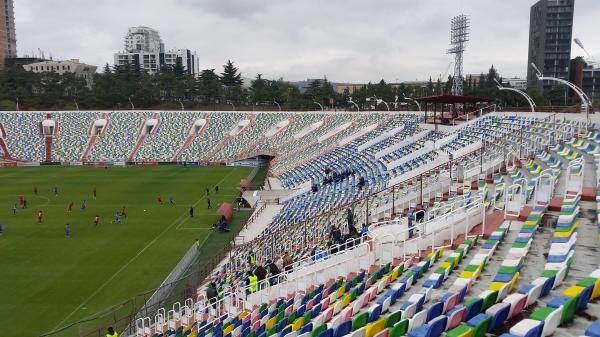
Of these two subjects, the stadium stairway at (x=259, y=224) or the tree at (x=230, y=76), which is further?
the tree at (x=230, y=76)

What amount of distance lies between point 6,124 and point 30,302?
57.4 meters

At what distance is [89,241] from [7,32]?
537ft

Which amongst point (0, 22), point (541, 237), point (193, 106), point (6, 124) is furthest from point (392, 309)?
point (0, 22)

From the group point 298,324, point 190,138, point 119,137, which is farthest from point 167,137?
point 298,324

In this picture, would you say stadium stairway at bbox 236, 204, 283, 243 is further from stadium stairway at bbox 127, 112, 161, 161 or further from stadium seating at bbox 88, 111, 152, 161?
stadium seating at bbox 88, 111, 152, 161

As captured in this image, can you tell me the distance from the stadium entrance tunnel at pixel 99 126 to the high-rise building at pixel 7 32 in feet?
339

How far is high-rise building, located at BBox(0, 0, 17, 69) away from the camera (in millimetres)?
151250

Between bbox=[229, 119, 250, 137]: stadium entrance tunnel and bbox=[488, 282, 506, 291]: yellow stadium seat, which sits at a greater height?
bbox=[229, 119, 250, 137]: stadium entrance tunnel

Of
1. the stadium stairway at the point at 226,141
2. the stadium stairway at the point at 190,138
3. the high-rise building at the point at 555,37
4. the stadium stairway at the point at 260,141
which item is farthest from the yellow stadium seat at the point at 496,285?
the high-rise building at the point at 555,37

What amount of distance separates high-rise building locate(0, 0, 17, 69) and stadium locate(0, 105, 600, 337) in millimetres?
125728

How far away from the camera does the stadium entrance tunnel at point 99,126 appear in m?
66.5

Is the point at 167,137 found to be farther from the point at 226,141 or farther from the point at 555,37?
the point at 555,37

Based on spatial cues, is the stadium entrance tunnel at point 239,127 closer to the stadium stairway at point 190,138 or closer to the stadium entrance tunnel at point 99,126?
the stadium stairway at point 190,138

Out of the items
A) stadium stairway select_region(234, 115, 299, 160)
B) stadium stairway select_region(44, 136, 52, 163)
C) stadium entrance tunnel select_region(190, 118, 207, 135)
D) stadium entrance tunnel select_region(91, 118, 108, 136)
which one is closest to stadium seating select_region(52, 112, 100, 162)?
stadium stairway select_region(44, 136, 52, 163)
